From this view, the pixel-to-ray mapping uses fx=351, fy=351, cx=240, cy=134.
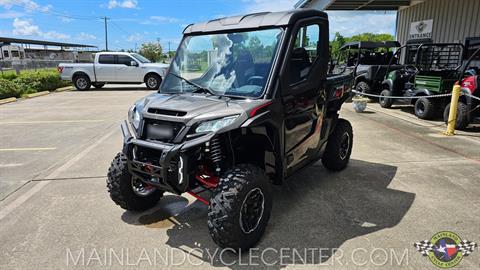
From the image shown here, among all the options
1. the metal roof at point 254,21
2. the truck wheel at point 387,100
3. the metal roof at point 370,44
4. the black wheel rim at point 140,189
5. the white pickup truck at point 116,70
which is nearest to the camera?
the metal roof at point 254,21

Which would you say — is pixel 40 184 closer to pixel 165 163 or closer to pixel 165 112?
pixel 165 112

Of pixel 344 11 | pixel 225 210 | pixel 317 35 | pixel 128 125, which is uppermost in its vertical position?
pixel 344 11

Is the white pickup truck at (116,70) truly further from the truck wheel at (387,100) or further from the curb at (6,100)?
the truck wheel at (387,100)

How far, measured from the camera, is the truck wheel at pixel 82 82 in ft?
61.1

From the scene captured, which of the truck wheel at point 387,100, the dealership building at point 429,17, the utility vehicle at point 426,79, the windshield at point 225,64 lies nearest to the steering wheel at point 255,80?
the windshield at point 225,64

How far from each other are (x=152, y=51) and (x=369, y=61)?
3848 centimetres

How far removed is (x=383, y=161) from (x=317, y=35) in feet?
9.20

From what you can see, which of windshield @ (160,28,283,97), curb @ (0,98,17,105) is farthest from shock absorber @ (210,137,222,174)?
curb @ (0,98,17,105)

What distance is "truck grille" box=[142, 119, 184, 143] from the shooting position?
303 cm

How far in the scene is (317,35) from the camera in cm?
397

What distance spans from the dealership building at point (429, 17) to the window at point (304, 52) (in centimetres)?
1050

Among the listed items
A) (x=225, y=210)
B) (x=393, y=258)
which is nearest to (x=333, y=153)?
(x=393, y=258)

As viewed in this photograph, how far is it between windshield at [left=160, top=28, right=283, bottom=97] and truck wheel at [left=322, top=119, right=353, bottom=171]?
6.67 ft

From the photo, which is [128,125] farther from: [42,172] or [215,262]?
[42,172]
